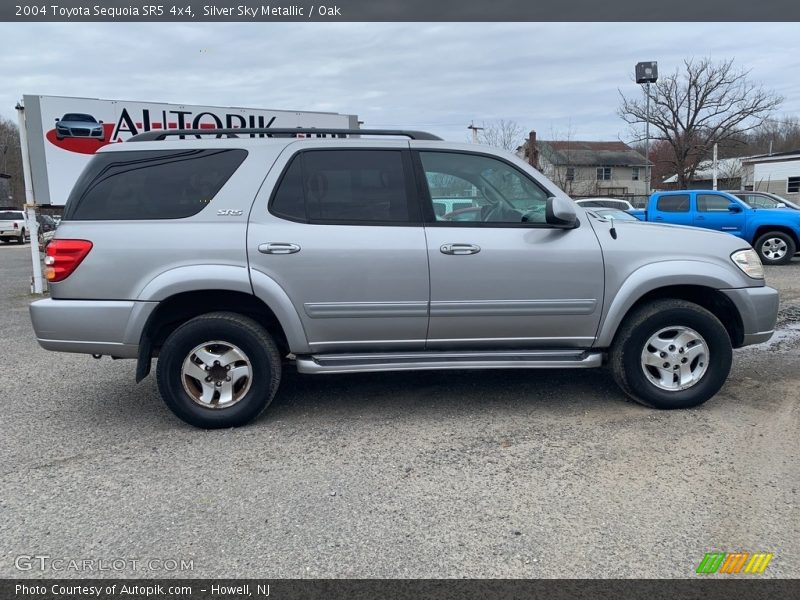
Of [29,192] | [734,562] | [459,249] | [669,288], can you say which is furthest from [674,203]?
[29,192]

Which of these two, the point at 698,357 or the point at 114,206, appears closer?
the point at 114,206

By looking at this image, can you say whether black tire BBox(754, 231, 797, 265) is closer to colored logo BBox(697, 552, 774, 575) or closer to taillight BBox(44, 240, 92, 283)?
colored logo BBox(697, 552, 774, 575)

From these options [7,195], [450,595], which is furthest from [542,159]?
[450,595]

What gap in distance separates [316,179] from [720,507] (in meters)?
3.09

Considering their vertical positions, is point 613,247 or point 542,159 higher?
point 542,159

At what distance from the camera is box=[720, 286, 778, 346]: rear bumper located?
4.27m

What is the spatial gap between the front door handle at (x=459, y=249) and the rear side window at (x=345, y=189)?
30 centimetres

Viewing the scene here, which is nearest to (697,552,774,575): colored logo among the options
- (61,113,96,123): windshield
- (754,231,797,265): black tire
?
(61,113,96,123): windshield

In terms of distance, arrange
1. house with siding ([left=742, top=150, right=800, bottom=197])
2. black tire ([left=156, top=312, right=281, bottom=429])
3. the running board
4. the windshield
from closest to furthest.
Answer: black tire ([left=156, top=312, right=281, bottom=429]) → the running board → the windshield → house with siding ([left=742, top=150, right=800, bottom=197])

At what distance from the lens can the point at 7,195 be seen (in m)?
49.4

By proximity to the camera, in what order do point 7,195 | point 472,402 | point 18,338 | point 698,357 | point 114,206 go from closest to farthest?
point 114,206
point 698,357
point 472,402
point 18,338
point 7,195

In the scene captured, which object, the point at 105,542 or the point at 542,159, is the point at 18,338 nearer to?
the point at 105,542

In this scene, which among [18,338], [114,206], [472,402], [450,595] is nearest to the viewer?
[450,595]

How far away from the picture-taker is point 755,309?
4289 millimetres
